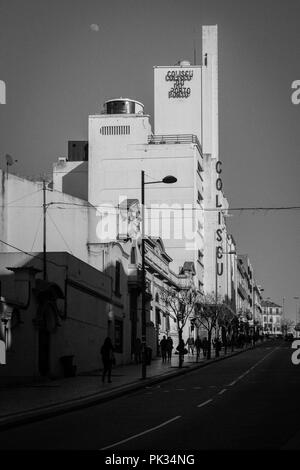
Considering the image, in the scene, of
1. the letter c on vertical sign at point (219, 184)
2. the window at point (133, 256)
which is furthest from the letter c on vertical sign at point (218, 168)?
the window at point (133, 256)

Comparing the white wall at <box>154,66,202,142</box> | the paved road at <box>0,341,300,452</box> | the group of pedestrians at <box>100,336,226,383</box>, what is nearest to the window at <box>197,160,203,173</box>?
the white wall at <box>154,66,202,142</box>

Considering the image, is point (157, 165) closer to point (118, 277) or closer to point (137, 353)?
point (137, 353)

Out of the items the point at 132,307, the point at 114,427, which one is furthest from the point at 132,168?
the point at 114,427

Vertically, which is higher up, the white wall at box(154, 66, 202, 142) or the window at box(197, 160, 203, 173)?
the white wall at box(154, 66, 202, 142)

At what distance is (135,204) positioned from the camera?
57469 mm

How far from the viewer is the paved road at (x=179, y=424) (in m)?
14.4

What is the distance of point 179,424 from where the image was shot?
17.5 meters

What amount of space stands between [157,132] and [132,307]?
178 ft

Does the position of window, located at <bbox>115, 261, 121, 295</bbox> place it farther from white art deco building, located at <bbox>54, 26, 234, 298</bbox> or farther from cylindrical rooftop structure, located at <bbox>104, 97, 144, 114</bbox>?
cylindrical rooftop structure, located at <bbox>104, 97, 144, 114</bbox>

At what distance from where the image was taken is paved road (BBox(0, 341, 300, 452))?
14.4m

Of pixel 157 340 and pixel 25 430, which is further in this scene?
pixel 157 340

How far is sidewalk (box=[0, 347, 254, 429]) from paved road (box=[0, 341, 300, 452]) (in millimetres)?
414

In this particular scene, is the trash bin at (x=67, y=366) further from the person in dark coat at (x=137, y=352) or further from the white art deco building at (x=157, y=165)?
the white art deco building at (x=157, y=165)
